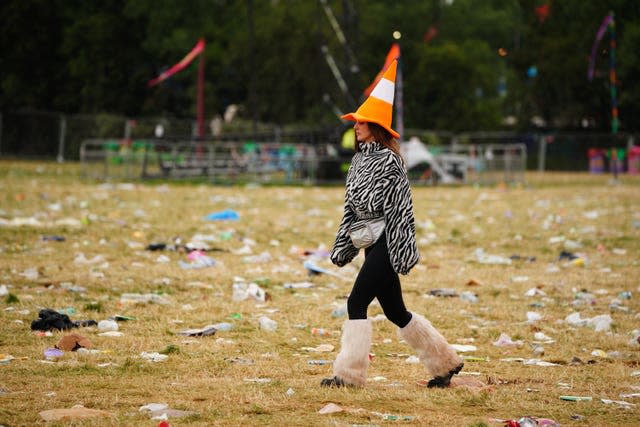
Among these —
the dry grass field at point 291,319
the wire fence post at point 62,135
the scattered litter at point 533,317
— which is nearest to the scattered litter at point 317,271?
the dry grass field at point 291,319

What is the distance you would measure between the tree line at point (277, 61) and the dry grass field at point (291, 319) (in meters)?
37.5

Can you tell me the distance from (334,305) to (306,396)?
312 centimetres

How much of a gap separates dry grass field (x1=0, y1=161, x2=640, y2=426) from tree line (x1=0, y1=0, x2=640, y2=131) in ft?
123

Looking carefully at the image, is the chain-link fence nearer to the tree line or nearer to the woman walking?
the tree line

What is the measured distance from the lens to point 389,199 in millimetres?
5332

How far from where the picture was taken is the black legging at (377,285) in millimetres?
5328

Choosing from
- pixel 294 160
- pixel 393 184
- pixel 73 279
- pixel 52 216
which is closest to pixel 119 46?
pixel 294 160

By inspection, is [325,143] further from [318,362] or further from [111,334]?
[318,362]

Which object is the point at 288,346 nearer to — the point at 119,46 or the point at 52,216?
the point at 52,216

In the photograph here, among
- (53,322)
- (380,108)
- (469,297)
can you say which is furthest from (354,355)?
(469,297)

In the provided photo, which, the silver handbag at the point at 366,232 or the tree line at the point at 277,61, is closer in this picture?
the silver handbag at the point at 366,232

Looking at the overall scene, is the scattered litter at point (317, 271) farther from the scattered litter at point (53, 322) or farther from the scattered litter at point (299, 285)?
the scattered litter at point (53, 322)

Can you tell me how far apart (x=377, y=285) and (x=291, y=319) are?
87.0 inches

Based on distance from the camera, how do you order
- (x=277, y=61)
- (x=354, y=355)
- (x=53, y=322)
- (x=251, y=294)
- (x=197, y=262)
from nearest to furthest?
(x=354, y=355) < (x=53, y=322) < (x=251, y=294) < (x=197, y=262) < (x=277, y=61)
